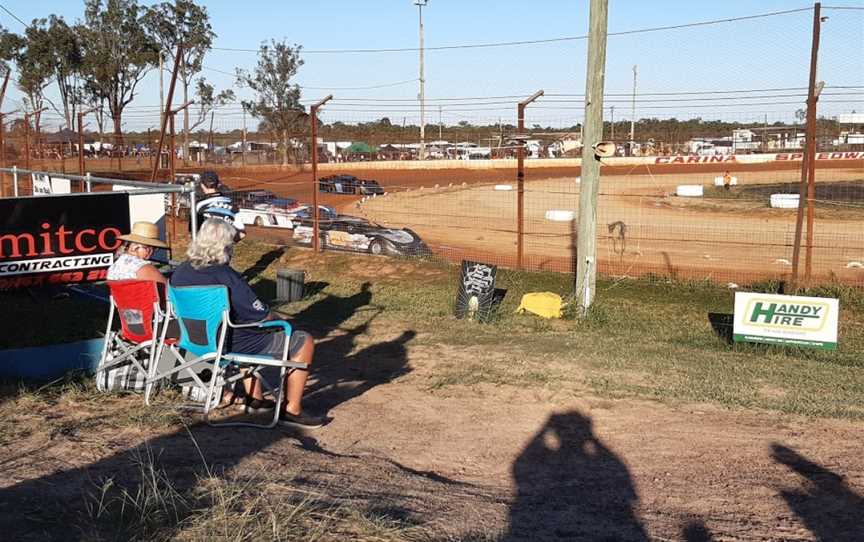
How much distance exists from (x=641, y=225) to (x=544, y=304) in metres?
14.6

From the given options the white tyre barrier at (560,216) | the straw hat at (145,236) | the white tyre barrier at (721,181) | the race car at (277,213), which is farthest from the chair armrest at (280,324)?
the white tyre barrier at (721,181)

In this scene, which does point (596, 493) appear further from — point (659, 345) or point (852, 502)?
point (659, 345)

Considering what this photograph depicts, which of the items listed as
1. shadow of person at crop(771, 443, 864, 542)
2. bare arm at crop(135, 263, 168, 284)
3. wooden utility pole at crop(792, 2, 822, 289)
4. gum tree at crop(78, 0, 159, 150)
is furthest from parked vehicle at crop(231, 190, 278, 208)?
gum tree at crop(78, 0, 159, 150)

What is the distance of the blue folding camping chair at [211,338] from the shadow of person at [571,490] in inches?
74.9

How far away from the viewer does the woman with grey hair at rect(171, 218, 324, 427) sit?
672 centimetres

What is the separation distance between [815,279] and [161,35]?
5520 cm

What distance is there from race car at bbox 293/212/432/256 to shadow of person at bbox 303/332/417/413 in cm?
632

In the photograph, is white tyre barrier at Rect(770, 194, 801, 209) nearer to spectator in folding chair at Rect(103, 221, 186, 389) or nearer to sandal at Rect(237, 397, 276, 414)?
spectator in folding chair at Rect(103, 221, 186, 389)

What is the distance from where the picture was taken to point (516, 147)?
14312 mm

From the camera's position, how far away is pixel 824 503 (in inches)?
216

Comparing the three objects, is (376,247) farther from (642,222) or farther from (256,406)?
(642,222)

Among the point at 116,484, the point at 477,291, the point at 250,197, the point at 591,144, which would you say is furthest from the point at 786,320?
the point at 250,197

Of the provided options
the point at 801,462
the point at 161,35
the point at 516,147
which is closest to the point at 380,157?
the point at 161,35

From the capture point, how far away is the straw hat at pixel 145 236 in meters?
7.84
